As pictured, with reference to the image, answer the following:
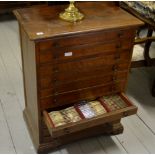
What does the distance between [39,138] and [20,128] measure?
0.27 meters

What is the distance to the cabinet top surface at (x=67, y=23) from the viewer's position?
1253 mm

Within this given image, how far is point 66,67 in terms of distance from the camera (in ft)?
4.42

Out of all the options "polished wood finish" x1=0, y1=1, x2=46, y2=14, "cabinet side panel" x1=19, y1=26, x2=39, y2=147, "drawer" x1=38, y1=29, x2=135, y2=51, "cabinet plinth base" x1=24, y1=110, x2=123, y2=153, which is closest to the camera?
"drawer" x1=38, y1=29, x2=135, y2=51

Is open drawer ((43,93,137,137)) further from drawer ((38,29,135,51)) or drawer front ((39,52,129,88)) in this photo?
drawer ((38,29,135,51))

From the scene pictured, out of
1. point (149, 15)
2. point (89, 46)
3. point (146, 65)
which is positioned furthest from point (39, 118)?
point (146, 65)

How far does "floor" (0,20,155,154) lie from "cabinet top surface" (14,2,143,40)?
29.1 inches

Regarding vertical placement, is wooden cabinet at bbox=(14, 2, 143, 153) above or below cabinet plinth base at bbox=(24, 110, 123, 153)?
above

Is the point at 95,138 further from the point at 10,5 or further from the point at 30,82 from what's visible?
the point at 10,5

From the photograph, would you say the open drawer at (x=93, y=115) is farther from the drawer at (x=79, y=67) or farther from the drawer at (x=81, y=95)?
the drawer at (x=79, y=67)

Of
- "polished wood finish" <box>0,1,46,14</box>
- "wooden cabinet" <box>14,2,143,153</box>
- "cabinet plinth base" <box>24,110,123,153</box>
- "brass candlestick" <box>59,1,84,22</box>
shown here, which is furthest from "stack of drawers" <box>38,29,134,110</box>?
"polished wood finish" <box>0,1,46,14</box>

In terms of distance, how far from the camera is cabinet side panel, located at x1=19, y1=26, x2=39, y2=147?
53.4 inches

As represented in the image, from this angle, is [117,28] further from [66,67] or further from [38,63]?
[38,63]

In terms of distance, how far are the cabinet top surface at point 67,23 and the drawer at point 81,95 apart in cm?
34

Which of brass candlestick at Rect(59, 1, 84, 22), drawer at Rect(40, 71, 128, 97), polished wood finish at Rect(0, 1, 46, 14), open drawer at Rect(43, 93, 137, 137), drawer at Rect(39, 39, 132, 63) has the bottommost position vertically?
polished wood finish at Rect(0, 1, 46, 14)
